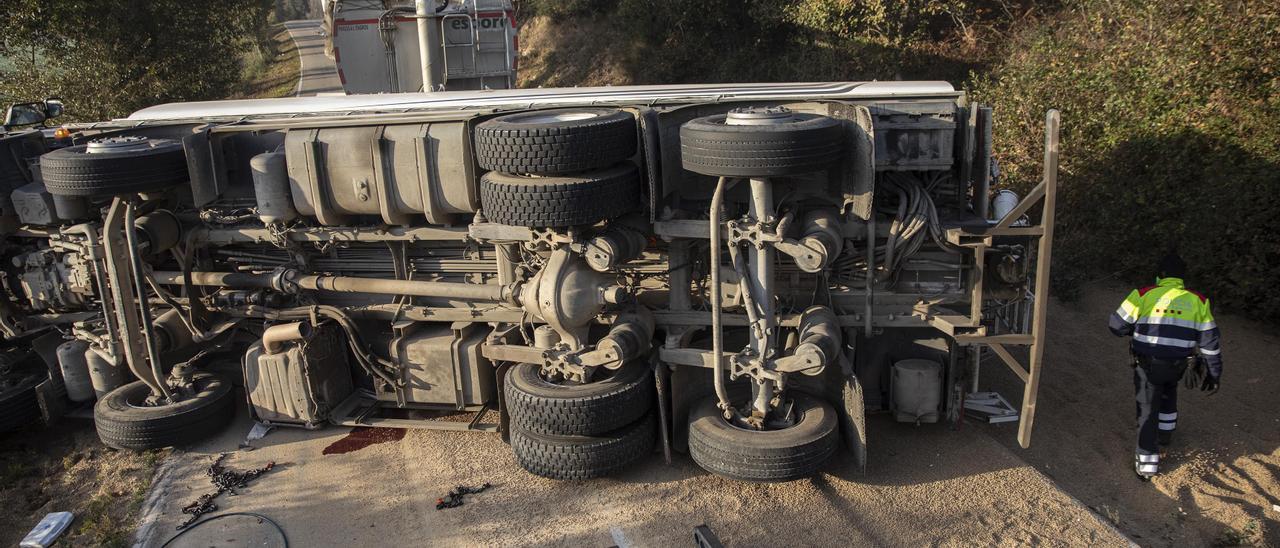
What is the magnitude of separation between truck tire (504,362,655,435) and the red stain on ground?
4.83ft

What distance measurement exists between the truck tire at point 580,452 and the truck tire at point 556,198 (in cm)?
157

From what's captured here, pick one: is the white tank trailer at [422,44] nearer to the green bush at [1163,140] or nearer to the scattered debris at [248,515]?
the scattered debris at [248,515]

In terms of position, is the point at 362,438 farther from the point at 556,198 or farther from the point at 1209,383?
the point at 1209,383

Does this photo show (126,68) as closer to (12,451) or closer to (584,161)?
(12,451)

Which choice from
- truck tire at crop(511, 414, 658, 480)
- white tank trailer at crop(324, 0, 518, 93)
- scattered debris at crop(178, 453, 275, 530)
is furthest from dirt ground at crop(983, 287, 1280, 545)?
white tank trailer at crop(324, 0, 518, 93)

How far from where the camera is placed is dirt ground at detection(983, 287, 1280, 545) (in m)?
5.99

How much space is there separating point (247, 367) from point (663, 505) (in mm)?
3895

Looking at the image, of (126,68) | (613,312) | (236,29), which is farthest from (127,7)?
(613,312)

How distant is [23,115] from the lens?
8320mm

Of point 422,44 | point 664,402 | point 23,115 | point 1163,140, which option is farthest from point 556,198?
point 1163,140

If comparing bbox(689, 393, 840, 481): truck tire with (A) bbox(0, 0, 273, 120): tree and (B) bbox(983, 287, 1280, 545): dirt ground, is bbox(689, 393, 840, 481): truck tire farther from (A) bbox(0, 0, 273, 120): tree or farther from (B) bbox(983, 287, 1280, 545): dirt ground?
(A) bbox(0, 0, 273, 120): tree

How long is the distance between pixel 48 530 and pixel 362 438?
227cm

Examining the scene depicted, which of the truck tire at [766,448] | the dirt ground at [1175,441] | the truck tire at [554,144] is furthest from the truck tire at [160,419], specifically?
the dirt ground at [1175,441]

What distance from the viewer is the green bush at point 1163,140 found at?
8.62m
